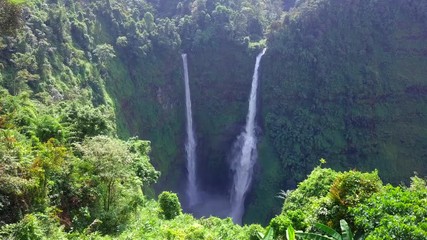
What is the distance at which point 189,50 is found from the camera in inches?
1836

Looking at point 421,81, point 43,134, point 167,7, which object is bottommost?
point 43,134

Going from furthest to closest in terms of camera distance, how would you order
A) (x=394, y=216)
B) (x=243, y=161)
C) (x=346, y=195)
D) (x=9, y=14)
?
(x=243, y=161), (x=9, y=14), (x=346, y=195), (x=394, y=216)

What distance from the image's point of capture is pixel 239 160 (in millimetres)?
41156

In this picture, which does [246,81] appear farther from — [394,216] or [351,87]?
[394,216]

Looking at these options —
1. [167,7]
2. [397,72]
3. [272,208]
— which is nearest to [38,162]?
[272,208]

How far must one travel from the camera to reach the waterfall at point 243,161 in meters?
39.2

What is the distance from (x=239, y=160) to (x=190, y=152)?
5.59 metres

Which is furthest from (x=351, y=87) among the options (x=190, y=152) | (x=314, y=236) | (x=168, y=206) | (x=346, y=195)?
Answer: (x=314, y=236)

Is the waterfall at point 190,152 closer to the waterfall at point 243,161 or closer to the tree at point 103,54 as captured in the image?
the waterfall at point 243,161

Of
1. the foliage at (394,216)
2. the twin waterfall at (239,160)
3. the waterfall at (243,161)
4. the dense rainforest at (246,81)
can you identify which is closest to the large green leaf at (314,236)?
the foliage at (394,216)

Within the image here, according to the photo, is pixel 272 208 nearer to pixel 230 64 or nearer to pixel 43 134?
pixel 230 64

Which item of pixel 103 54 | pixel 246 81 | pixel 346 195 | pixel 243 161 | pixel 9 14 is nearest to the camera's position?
pixel 346 195

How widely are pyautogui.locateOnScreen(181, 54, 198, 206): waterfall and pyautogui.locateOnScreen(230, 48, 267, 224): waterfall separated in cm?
420

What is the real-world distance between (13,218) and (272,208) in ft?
97.6
